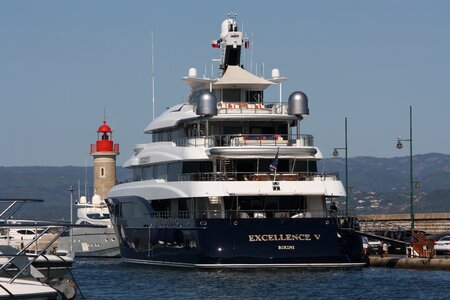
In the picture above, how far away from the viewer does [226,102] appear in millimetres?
61312

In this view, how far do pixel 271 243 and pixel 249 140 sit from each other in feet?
19.9

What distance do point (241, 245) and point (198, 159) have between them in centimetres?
540

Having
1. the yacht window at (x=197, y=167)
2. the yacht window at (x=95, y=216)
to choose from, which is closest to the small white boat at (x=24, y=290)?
the yacht window at (x=197, y=167)

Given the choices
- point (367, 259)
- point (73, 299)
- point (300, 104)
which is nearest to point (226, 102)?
point (300, 104)

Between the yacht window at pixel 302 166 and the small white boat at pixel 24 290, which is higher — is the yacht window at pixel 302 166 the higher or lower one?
the higher one

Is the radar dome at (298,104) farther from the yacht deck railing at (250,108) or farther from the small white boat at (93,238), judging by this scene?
the small white boat at (93,238)

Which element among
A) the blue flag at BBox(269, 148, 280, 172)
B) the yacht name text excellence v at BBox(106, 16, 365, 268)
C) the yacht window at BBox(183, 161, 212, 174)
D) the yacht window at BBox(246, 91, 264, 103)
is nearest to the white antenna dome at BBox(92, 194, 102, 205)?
the yacht name text excellence v at BBox(106, 16, 365, 268)

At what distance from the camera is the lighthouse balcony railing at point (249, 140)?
2254 inches

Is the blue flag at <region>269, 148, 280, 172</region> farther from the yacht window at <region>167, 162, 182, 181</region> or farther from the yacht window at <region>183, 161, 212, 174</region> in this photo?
the yacht window at <region>167, 162, 182, 181</region>

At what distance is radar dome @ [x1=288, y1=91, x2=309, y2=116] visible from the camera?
5775 centimetres

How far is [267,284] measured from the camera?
48469mm

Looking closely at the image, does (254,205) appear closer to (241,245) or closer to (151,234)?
(241,245)

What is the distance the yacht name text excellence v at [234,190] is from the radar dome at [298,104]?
0.04m

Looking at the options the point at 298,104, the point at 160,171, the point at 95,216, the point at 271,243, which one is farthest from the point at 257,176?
the point at 95,216
